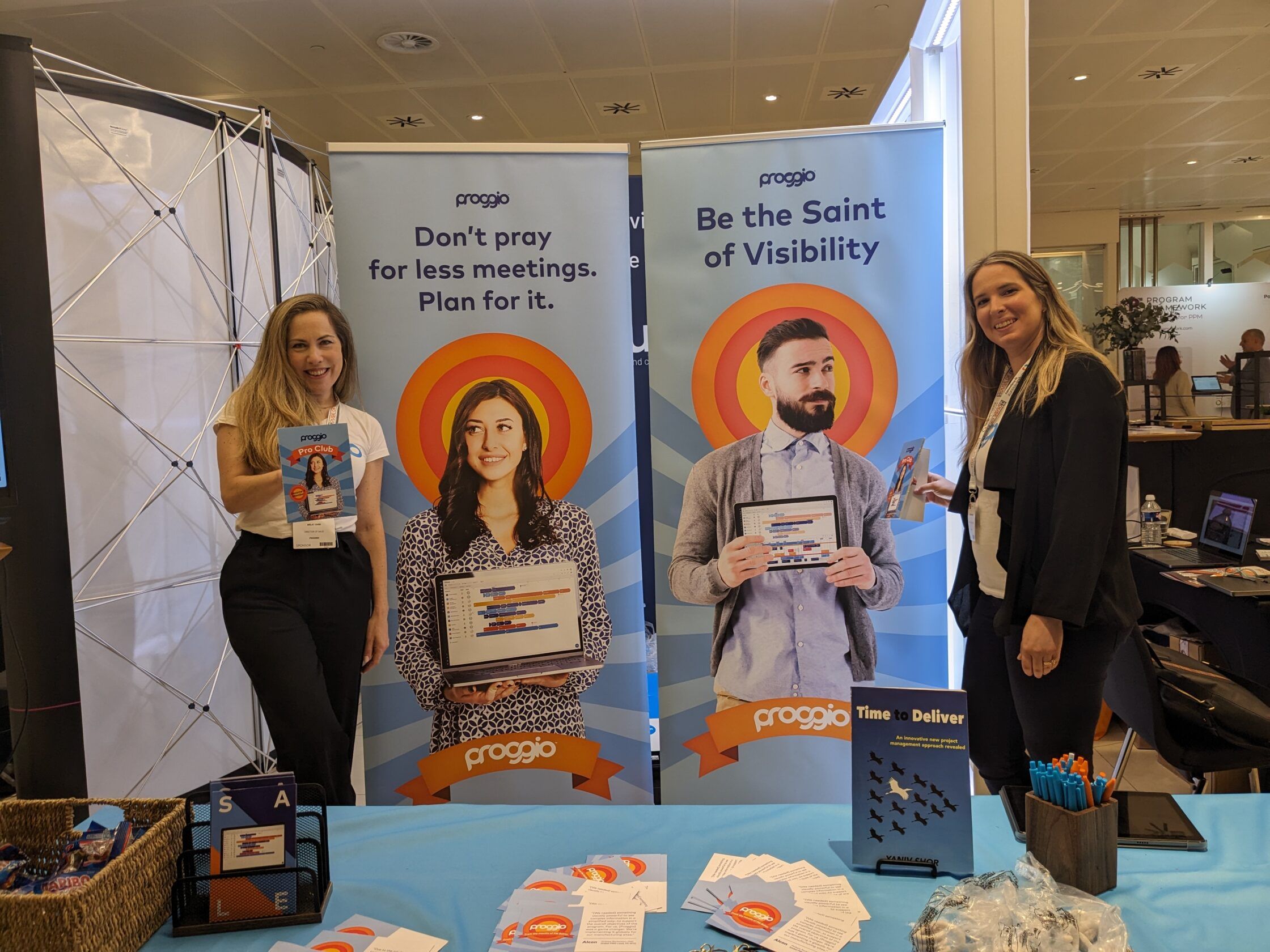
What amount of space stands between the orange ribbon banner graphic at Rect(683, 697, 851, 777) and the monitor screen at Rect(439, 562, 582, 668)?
497mm

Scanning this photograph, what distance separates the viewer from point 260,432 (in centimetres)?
214

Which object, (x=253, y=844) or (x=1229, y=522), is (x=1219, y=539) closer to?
(x=1229, y=522)

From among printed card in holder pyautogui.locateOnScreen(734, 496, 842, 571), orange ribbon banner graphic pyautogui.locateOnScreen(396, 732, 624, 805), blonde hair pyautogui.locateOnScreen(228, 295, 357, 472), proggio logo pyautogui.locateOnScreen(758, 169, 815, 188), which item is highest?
proggio logo pyautogui.locateOnScreen(758, 169, 815, 188)

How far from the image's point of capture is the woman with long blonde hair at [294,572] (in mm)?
2115

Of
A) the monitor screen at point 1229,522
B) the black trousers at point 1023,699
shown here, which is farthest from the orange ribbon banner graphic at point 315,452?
the monitor screen at point 1229,522

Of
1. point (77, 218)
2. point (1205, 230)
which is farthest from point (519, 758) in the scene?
point (1205, 230)

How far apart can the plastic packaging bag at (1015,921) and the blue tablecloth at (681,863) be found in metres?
0.10

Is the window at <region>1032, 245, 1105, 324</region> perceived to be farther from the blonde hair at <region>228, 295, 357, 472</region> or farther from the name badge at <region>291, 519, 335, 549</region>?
the name badge at <region>291, 519, 335, 549</region>

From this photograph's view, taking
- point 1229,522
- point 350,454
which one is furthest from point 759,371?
point 1229,522

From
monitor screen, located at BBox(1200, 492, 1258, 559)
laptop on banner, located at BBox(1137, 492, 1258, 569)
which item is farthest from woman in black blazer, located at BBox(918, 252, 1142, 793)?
monitor screen, located at BBox(1200, 492, 1258, 559)

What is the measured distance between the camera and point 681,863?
1333 mm

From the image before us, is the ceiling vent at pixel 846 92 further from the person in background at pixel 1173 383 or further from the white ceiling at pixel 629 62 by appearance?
the person in background at pixel 1173 383

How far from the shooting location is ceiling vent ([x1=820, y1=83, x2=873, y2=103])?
6004 millimetres

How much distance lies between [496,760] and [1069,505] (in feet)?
5.47
